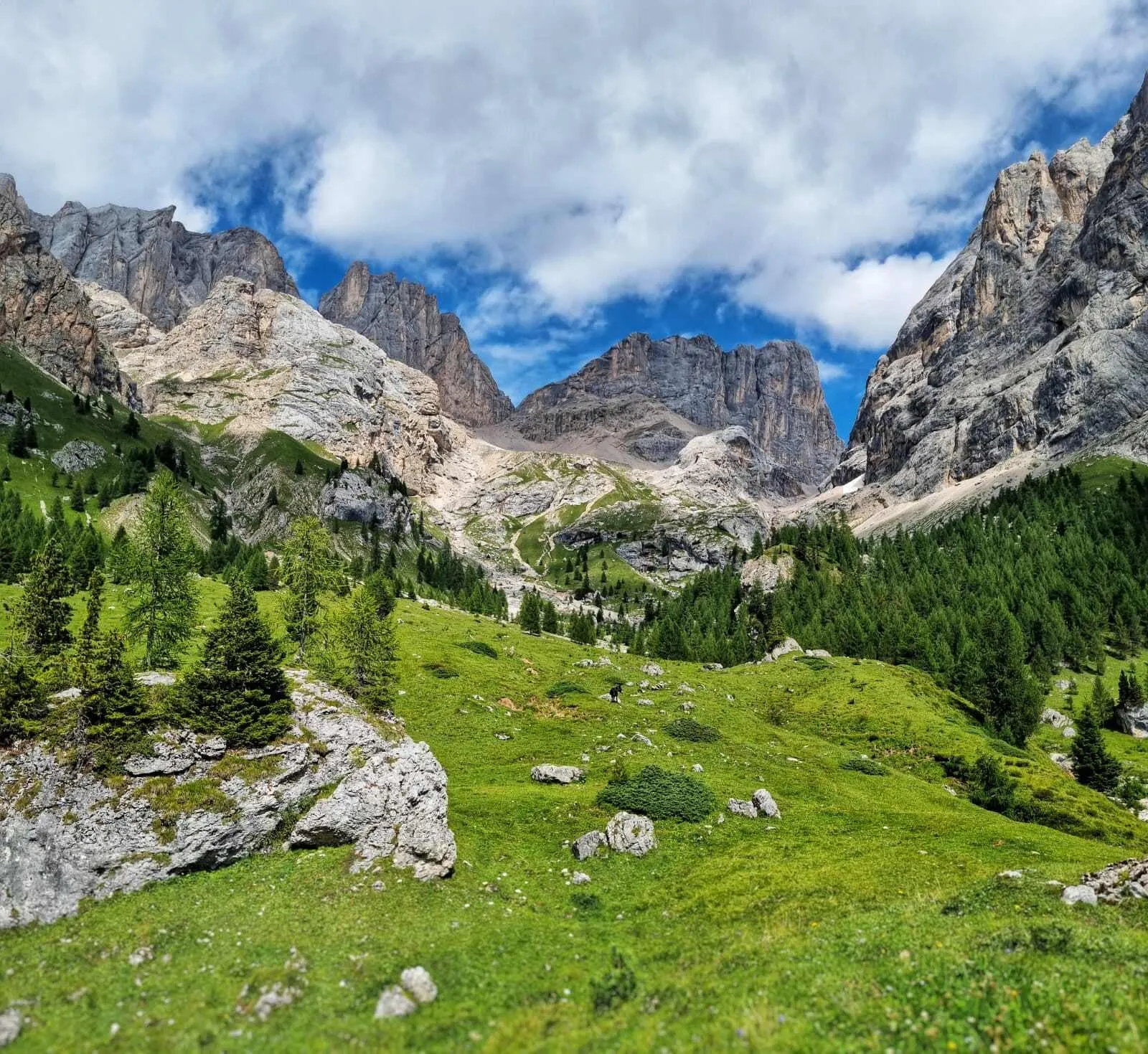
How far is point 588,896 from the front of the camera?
25562 mm

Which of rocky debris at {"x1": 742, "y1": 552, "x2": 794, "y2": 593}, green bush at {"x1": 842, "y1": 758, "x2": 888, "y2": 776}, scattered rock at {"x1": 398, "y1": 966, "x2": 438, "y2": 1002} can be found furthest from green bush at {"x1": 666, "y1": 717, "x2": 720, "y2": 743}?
rocky debris at {"x1": 742, "y1": 552, "x2": 794, "y2": 593}

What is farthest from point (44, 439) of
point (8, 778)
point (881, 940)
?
point (881, 940)

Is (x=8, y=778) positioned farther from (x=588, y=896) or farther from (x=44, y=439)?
(x=44, y=439)

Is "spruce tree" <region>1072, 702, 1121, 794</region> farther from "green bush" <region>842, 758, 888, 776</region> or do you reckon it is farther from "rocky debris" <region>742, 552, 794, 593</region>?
"rocky debris" <region>742, 552, 794, 593</region>

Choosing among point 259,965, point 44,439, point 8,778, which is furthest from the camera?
point 44,439

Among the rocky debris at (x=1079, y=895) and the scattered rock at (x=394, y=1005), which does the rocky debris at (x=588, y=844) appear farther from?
the rocky debris at (x=1079, y=895)

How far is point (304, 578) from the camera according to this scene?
58094 mm

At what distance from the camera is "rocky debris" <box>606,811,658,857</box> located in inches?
1198

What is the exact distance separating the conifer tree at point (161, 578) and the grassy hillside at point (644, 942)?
1005 inches

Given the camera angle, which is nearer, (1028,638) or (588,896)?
(588,896)

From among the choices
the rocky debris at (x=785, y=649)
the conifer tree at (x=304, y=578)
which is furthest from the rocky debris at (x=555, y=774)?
the rocky debris at (x=785, y=649)

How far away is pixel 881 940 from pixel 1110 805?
46.4 metres

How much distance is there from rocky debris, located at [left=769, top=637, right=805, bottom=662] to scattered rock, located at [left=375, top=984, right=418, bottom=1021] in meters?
92.8

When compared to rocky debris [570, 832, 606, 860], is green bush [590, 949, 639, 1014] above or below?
above
